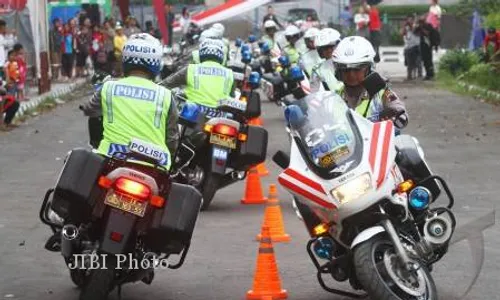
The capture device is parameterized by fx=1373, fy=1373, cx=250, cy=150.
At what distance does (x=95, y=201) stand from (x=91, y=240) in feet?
1.14

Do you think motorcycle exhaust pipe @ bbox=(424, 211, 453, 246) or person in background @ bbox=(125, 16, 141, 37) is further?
person in background @ bbox=(125, 16, 141, 37)

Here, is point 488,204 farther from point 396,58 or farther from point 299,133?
point 396,58

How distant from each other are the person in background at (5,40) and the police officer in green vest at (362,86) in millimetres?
16715

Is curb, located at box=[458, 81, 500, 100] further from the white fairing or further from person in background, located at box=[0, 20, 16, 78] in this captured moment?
the white fairing

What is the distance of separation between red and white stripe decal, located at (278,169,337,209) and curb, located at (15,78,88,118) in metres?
17.3

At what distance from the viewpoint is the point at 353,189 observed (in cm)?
775

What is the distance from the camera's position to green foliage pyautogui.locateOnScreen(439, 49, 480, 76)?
116 ft

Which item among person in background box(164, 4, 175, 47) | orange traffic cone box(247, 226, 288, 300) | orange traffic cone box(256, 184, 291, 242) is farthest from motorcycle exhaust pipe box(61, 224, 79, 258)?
person in background box(164, 4, 175, 47)

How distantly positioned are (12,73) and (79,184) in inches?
742

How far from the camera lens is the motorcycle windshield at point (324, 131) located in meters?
7.89

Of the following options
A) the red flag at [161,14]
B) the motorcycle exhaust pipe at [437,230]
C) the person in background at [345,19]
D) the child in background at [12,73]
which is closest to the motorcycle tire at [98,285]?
the motorcycle exhaust pipe at [437,230]

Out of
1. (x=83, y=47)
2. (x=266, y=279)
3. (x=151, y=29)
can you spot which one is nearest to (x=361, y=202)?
(x=266, y=279)

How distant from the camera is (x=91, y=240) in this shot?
27.1ft

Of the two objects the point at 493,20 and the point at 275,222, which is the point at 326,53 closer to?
the point at 275,222
